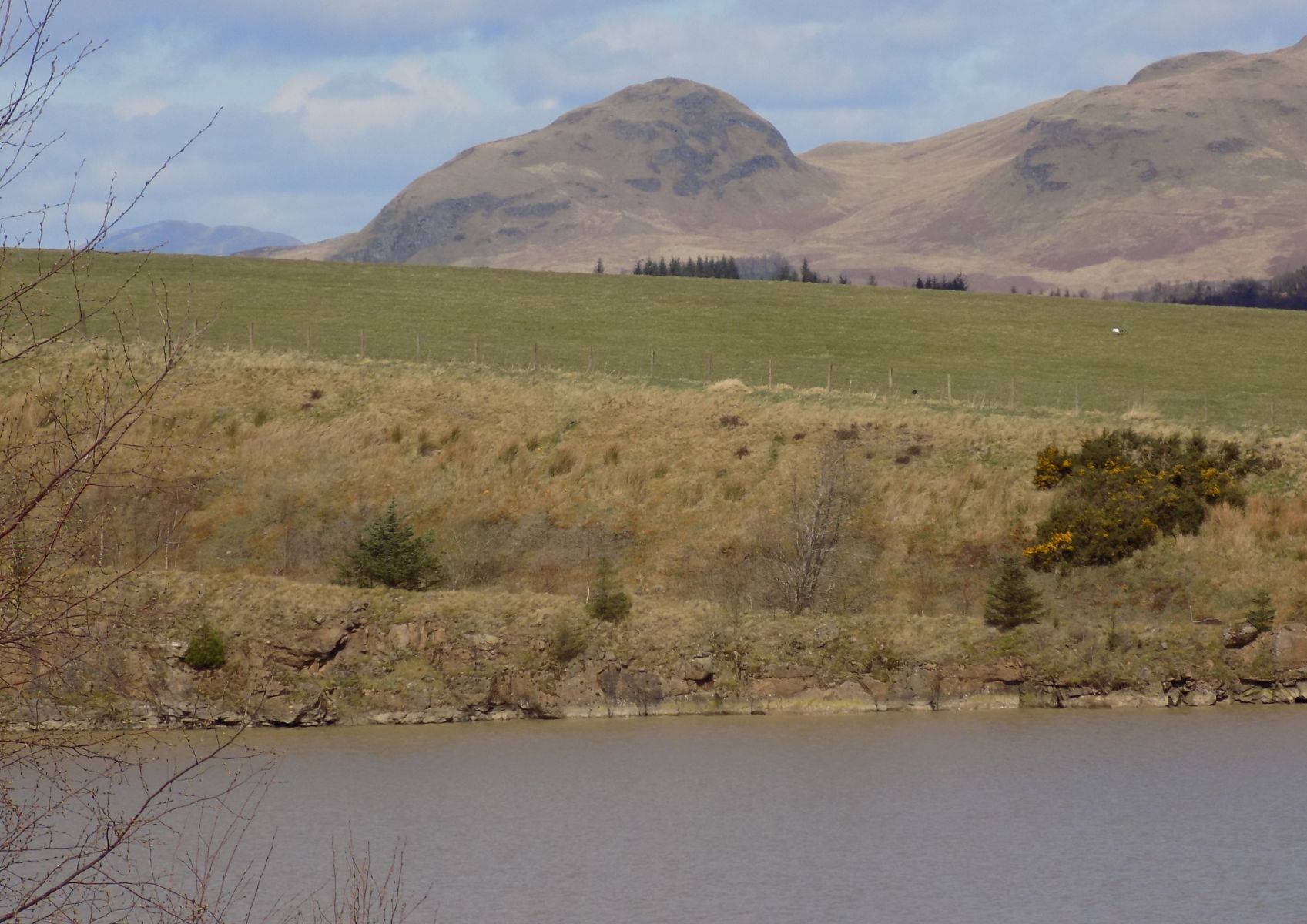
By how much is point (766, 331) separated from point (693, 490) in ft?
112

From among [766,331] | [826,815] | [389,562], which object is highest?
[766,331]

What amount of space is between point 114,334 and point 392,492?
81.0 feet

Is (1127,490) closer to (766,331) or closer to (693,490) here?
(693,490)

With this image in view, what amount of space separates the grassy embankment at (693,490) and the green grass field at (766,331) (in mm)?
484

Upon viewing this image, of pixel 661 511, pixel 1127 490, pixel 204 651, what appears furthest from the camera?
pixel 661 511

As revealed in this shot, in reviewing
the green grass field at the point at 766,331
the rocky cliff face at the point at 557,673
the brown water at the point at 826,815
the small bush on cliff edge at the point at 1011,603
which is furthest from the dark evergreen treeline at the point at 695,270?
the brown water at the point at 826,815

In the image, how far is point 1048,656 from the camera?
3844cm

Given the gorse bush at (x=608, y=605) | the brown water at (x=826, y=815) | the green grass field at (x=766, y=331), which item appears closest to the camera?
the brown water at (x=826, y=815)

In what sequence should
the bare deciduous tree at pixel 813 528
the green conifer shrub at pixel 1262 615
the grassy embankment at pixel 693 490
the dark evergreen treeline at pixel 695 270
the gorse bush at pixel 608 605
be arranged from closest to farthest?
the green conifer shrub at pixel 1262 615, the grassy embankment at pixel 693 490, the gorse bush at pixel 608 605, the bare deciduous tree at pixel 813 528, the dark evergreen treeline at pixel 695 270

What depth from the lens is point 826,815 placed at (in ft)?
86.0

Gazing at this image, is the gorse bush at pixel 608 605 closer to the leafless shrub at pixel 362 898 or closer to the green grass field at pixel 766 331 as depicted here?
the leafless shrub at pixel 362 898

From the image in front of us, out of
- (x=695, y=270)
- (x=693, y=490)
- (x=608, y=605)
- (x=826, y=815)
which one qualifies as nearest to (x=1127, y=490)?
(x=693, y=490)

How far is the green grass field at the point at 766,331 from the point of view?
69.5 metres

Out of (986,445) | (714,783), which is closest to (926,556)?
(986,445)
